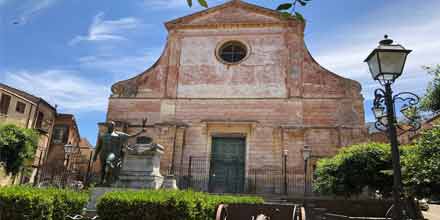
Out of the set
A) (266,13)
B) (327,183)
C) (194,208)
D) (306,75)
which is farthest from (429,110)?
(266,13)

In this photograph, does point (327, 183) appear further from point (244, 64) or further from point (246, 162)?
point (244, 64)

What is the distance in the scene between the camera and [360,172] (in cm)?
1188

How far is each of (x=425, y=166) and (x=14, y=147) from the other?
834 inches

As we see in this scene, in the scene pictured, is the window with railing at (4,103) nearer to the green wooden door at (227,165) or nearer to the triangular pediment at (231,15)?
the triangular pediment at (231,15)

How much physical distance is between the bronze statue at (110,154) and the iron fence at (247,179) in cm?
613

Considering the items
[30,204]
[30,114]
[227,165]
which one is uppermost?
[30,114]

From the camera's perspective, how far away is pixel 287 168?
633 inches

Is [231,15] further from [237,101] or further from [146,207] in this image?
[146,207]

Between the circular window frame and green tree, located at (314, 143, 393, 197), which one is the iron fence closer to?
green tree, located at (314, 143, 393, 197)

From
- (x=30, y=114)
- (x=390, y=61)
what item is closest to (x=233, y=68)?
(x=390, y=61)

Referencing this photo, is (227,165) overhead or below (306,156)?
below

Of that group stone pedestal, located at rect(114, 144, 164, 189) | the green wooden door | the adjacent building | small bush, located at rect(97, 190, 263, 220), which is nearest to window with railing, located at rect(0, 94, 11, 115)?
the adjacent building

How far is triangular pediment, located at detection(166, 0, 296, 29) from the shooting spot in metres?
19.5

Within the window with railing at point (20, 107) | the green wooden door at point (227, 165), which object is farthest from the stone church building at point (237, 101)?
the window with railing at point (20, 107)
